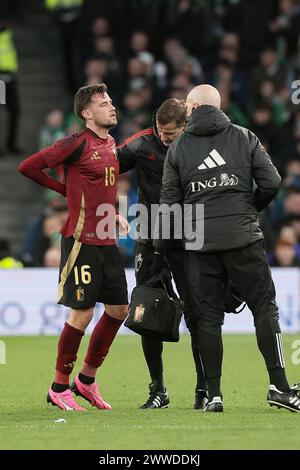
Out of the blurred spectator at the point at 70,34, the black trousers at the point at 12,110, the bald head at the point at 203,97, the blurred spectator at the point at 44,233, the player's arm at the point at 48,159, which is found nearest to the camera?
the bald head at the point at 203,97

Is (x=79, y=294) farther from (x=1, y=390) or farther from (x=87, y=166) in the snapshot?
(x=1, y=390)

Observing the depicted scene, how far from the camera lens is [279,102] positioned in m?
20.6

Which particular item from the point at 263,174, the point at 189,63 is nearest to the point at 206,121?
the point at 263,174

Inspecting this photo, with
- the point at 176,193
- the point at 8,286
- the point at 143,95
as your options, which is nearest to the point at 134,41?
the point at 143,95

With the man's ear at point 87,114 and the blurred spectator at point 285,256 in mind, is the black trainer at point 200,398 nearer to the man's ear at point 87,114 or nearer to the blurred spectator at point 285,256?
the man's ear at point 87,114

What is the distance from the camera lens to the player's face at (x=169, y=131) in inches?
393

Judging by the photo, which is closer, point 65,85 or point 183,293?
point 183,293

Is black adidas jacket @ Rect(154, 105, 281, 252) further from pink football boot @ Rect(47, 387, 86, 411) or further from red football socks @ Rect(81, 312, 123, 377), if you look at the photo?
pink football boot @ Rect(47, 387, 86, 411)

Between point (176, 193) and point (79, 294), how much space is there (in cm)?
106

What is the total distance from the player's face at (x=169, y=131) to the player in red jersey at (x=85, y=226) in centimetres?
36

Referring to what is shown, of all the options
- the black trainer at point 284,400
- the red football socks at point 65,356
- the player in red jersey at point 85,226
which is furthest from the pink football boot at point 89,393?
the black trainer at point 284,400

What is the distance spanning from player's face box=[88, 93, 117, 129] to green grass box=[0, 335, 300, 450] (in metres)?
2.03

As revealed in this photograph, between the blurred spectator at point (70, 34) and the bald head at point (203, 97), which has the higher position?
the blurred spectator at point (70, 34)

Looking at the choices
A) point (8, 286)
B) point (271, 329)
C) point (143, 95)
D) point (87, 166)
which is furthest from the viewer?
point (143, 95)
